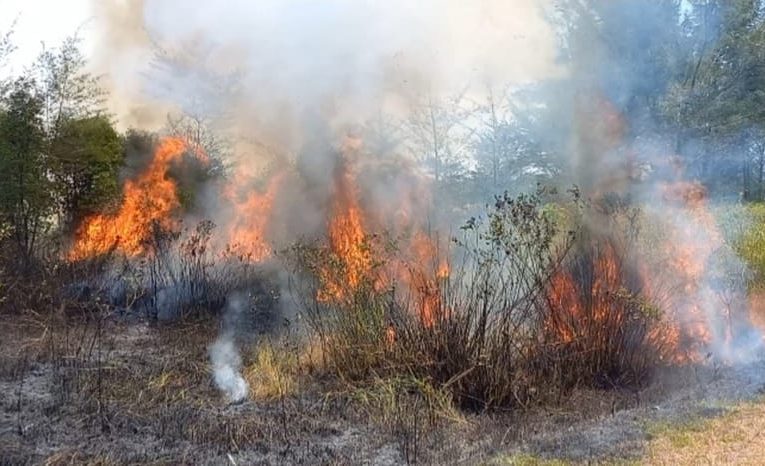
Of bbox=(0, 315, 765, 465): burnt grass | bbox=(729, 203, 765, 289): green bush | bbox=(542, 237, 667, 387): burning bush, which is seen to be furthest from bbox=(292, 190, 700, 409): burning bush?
bbox=(729, 203, 765, 289): green bush

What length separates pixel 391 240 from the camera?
7988 mm

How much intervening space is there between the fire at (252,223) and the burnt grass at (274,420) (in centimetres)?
475

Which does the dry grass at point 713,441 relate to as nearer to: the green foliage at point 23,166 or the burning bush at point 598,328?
the burning bush at point 598,328

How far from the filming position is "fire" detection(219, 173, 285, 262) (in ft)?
40.2

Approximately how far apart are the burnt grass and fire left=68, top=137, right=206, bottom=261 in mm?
4678

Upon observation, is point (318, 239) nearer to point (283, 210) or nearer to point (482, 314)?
point (283, 210)

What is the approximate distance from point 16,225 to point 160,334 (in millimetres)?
3533

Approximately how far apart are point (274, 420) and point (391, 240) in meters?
2.88

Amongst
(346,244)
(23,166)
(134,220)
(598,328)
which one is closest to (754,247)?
(598,328)

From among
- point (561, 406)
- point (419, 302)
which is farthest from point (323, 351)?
point (561, 406)

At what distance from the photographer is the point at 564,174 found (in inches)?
410

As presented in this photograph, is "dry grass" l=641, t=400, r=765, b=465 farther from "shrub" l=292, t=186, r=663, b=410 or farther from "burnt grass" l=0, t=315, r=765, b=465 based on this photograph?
"shrub" l=292, t=186, r=663, b=410

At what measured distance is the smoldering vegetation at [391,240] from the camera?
605cm

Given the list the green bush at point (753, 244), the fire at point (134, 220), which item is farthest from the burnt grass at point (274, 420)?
the fire at point (134, 220)
